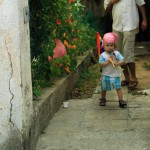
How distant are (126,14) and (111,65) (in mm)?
1227

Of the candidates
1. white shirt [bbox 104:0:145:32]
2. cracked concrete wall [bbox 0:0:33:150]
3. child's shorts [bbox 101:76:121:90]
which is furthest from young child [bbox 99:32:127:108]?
cracked concrete wall [bbox 0:0:33:150]

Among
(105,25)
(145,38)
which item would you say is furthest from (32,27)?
(145,38)

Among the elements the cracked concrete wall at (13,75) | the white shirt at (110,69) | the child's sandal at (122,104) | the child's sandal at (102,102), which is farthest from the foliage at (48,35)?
the child's sandal at (122,104)

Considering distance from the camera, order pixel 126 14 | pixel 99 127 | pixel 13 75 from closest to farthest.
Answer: pixel 13 75 < pixel 99 127 < pixel 126 14

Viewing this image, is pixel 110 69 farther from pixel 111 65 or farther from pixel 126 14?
pixel 126 14

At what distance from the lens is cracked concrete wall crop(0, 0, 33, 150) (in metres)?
3.83

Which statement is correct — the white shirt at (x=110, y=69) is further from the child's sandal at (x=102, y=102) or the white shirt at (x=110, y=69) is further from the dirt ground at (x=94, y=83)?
the dirt ground at (x=94, y=83)

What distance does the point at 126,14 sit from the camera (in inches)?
259

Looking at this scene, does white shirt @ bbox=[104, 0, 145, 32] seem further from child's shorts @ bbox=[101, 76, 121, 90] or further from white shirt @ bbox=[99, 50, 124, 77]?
child's shorts @ bbox=[101, 76, 121, 90]

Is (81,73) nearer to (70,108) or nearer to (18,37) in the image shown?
(70,108)

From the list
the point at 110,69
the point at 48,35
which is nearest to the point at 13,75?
the point at 48,35

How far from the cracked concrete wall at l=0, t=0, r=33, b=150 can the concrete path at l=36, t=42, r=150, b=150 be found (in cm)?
44

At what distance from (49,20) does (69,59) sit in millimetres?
1129

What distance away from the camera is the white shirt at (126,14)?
6586mm
